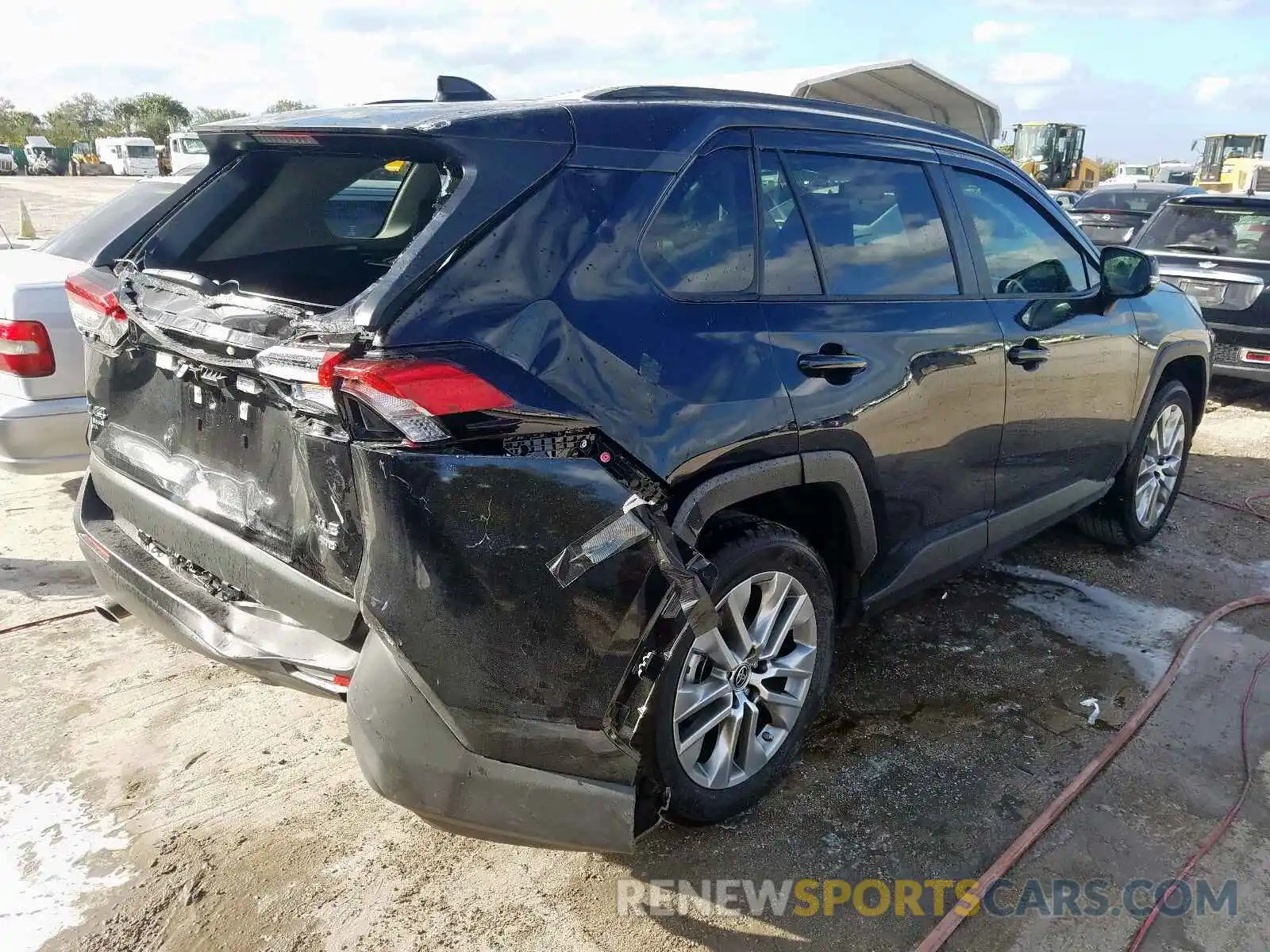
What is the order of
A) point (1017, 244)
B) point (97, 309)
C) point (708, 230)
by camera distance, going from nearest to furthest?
point (708, 230), point (97, 309), point (1017, 244)

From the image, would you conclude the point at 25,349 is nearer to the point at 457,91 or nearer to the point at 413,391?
the point at 457,91

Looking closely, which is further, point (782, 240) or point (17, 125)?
point (17, 125)

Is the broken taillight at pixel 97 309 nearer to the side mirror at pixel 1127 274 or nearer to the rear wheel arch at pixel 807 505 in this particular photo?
the rear wheel arch at pixel 807 505

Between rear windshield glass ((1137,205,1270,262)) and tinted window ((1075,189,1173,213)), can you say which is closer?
rear windshield glass ((1137,205,1270,262))

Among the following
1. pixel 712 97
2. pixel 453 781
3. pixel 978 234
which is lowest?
pixel 453 781

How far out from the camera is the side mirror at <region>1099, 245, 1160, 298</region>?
4.02 metres

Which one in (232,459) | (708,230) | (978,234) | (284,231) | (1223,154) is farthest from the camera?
(1223,154)

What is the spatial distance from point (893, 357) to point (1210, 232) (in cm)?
693

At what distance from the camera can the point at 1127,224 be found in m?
12.3

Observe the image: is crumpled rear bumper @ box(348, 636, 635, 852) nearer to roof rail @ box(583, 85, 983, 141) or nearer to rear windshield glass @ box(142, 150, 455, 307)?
rear windshield glass @ box(142, 150, 455, 307)

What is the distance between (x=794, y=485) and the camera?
2660mm

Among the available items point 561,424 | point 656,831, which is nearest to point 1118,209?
point 656,831

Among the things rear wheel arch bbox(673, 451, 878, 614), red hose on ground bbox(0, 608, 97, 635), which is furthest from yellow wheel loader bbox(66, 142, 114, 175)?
rear wheel arch bbox(673, 451, 878, 614)

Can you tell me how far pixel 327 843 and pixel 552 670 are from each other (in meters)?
1.05
